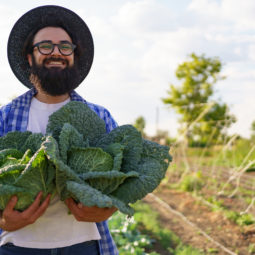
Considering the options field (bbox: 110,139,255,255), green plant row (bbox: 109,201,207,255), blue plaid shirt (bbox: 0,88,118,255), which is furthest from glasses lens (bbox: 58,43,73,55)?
green plant row (bbox: 109,201,207,255)

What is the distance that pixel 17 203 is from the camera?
1548mm

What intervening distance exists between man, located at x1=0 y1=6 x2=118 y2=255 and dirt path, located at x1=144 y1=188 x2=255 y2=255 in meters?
2.96

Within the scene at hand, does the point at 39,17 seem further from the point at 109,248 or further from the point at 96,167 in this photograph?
the point at 109,248

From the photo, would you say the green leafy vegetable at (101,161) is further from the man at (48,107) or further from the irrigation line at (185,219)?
the irrigation line at (185,219)

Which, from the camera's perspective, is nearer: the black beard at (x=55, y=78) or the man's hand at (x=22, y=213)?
the man's hand at (x=22, y=213)

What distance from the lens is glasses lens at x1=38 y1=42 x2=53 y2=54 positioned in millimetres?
2043

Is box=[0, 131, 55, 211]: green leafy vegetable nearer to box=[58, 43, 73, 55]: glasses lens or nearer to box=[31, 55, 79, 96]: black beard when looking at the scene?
box=[31, 55, 79, 96]: black beard

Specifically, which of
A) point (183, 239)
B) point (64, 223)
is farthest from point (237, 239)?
A: point (64, 223)

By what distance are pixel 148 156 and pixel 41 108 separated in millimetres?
756

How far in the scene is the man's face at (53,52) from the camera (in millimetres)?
2053

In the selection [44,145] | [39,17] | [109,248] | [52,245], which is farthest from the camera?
[39,17]

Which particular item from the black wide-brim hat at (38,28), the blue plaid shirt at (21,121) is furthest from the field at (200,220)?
the black wide-brim hat at (38,28)

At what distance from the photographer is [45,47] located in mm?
2045

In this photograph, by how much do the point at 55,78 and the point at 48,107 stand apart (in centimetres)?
19
